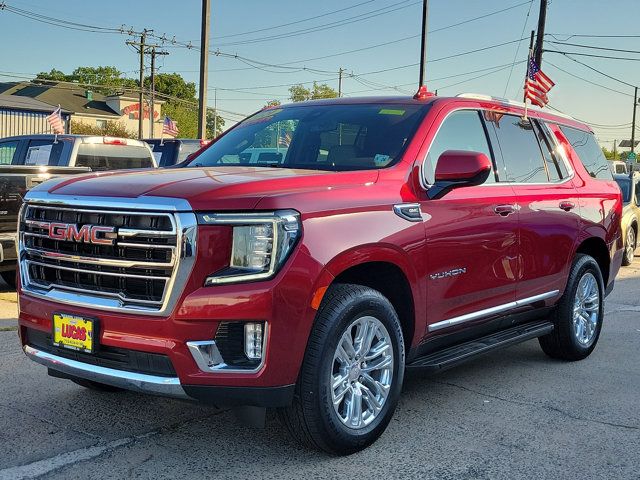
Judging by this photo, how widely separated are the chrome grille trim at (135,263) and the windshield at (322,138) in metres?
1.32

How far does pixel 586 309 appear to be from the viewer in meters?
6.18

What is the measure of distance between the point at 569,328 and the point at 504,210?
5.09ft

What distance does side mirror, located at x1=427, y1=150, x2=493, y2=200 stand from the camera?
4152 mm

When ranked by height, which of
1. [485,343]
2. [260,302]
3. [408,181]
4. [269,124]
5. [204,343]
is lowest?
[485,343]

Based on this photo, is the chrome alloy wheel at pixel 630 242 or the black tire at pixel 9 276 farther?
the chrome alloy wheel at pixel 630 242

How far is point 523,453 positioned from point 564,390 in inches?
56.5

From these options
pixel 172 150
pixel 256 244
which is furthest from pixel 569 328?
pixel 172 150

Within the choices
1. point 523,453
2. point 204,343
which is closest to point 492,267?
point 523,453

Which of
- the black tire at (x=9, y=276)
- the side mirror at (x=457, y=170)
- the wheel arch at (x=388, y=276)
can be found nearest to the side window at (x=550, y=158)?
the side mirror at (x=457, y=170)

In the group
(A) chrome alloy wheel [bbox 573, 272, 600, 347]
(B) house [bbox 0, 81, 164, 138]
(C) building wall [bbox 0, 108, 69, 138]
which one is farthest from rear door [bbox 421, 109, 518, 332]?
(B) house [bbox 0, 81, 164, 138]

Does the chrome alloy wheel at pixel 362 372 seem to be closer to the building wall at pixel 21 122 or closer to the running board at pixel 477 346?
the running board at pixel 477 346

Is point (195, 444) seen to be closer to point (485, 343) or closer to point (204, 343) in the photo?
point (204, 343)

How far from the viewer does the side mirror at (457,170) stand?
4.15 m

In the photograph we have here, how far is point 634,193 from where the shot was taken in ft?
48.1
